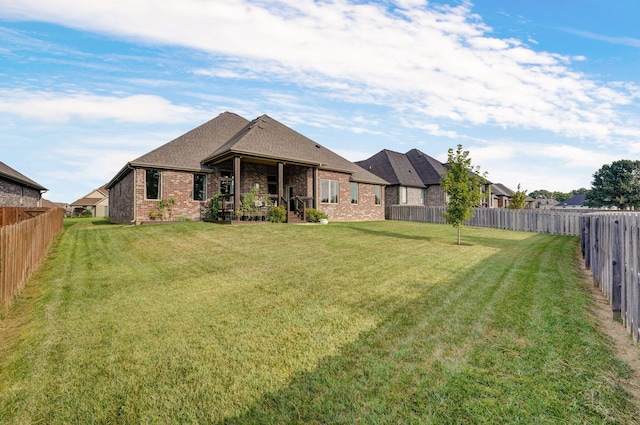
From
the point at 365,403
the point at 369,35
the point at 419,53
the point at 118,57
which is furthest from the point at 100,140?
the point at 365,403

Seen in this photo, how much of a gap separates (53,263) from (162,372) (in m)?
8.28

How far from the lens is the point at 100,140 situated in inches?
758

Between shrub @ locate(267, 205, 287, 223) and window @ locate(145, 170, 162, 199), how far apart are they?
21.5ft

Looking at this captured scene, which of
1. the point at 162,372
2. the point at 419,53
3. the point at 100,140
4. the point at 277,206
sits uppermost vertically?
the point at 419,53

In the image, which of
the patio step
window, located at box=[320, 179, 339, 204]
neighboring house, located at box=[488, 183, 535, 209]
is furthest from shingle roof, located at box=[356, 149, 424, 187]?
the patio step

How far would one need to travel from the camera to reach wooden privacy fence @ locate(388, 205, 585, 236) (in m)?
17.6

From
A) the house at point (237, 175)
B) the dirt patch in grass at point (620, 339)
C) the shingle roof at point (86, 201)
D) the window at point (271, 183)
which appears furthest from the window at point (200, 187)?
the shingle roof at point (86, 201)

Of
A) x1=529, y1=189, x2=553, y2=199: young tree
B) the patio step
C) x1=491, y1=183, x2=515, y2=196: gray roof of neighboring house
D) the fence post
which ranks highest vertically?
x1=529, y1=189, x2=553, y2=199: young tree

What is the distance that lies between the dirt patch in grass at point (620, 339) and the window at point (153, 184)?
18608mm

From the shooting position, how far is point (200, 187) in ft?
59.2

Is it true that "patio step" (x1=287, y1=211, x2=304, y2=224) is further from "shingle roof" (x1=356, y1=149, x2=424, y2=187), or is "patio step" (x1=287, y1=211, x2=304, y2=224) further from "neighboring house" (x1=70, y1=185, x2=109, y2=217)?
"neighboring house" (x1=70, y1=185, x2=109, y2=217)

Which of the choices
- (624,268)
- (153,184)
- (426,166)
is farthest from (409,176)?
(624,268)

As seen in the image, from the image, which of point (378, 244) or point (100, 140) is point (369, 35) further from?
point (100, 140)

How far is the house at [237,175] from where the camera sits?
16469 millimetres
